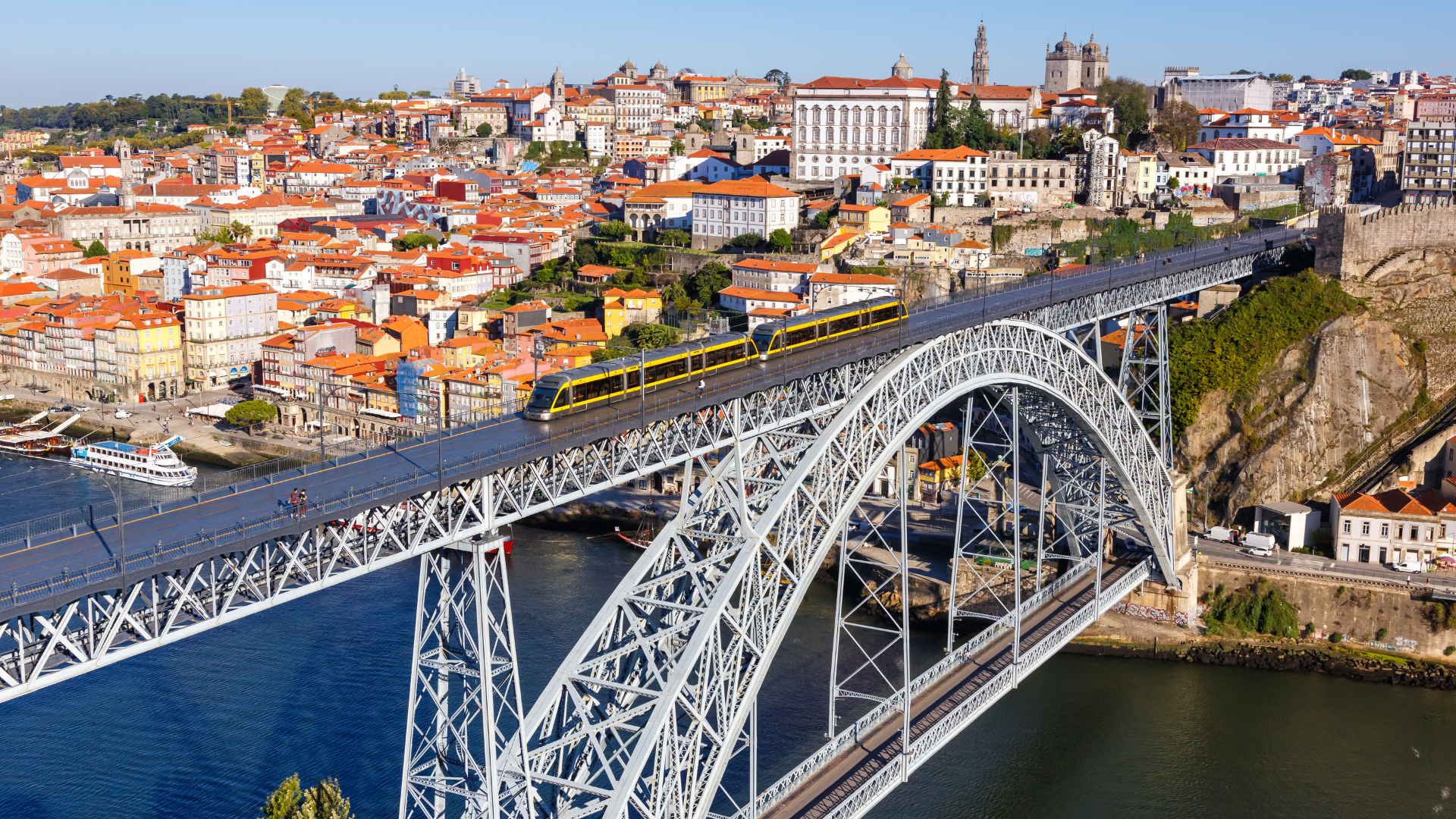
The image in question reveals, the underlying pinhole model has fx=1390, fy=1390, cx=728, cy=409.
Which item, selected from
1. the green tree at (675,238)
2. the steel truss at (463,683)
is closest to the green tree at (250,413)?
the green tree at (675,238)

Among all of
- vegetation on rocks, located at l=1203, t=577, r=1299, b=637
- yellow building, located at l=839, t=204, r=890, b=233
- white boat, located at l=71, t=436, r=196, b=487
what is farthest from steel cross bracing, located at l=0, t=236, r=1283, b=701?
yellow building, located at l=839, t=204, r=890, b=233

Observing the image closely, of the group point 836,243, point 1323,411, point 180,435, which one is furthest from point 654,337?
point 1323,411

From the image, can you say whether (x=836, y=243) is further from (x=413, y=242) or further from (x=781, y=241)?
(x=413, y=242)

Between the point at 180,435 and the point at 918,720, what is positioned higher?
the point at 918,720

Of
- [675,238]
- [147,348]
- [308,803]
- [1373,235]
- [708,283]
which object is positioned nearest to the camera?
[308,803]

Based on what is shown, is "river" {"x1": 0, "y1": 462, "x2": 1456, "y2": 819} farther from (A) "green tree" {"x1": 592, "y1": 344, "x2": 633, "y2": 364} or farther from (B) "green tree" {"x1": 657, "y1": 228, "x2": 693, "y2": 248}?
(B) "green tree" {"x1": 657, "y1": 228, "x2": 693, "y2": 248}

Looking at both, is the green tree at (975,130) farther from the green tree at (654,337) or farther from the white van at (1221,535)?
the white van at (1221,535)

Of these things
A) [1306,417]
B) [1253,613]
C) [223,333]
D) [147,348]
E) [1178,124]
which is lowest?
[1253,613]
